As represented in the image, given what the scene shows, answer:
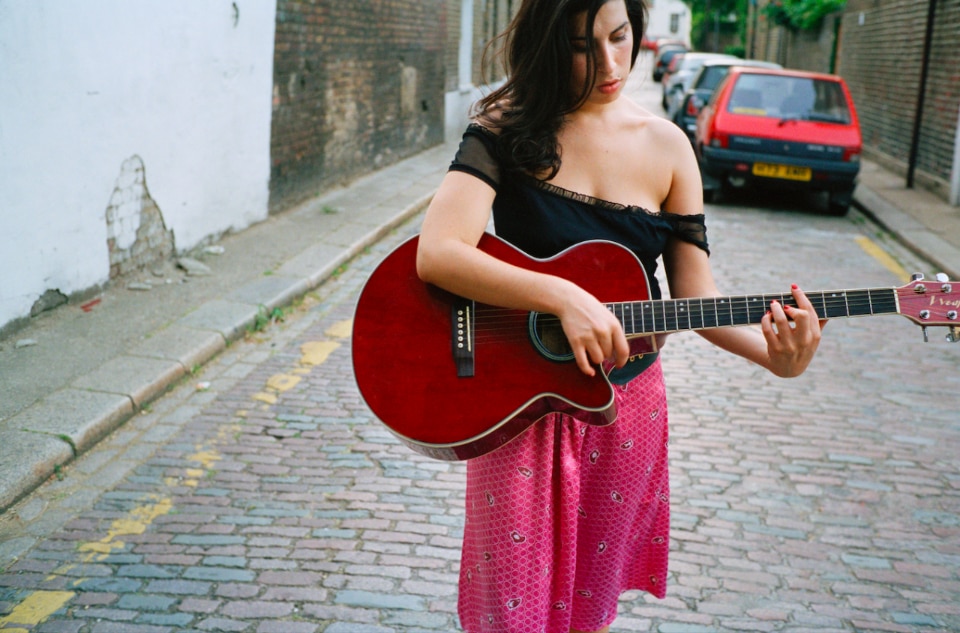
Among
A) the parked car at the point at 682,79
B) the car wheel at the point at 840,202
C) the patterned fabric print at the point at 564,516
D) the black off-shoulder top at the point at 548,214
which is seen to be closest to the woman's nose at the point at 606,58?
the black off-shoulder top at the point at 548,214

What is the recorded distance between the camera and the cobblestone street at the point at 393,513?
11.0 ft

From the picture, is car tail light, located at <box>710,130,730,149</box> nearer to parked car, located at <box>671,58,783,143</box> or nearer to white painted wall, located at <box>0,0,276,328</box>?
parked car, located at <box>671,58,783,143</box>

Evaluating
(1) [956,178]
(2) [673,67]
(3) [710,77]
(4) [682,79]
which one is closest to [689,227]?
(1) [956,178]

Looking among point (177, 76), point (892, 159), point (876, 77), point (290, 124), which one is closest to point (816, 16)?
point (876, 77)

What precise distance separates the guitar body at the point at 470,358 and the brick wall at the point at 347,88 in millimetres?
7886

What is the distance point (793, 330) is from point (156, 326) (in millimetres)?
5053

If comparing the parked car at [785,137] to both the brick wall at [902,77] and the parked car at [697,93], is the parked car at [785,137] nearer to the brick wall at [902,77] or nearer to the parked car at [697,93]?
the brick wall at [902,77]

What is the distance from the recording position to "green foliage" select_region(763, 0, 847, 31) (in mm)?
24344

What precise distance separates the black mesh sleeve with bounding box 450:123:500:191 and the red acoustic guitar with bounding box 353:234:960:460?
0.49 feet

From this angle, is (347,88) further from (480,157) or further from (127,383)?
(480,157)

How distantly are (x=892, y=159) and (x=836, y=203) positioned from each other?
4.75m

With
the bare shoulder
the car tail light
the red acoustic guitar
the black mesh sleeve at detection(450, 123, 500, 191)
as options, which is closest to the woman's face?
the bare shoulder

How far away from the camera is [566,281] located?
6.36 ft

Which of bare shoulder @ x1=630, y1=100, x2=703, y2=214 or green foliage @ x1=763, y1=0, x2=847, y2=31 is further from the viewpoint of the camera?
green foliage @ x1=763, y1=0, x2=847, y2=31
